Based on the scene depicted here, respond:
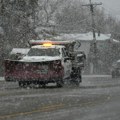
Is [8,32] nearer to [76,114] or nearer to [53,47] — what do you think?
[53,47]

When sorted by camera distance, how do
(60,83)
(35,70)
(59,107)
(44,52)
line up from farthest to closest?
(44,52), (60,83), (35,70), (59,107)

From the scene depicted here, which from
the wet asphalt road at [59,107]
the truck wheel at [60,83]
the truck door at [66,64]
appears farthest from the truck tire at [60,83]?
the wet asphalt road at [59,107]

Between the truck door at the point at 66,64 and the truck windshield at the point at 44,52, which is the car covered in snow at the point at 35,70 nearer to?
the truck door at the point at 66,64

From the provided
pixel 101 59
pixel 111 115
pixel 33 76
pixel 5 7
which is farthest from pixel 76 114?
pixel 101 59

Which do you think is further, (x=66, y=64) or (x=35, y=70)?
(x=66, y=64)

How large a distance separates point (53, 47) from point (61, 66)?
2.22 m

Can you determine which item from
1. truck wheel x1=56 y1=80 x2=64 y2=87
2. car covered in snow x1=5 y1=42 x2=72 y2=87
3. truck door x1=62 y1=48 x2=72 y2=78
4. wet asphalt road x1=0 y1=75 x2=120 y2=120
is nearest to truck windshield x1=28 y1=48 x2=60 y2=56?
truck door x1=62 y1=48 x2=72 y2=78

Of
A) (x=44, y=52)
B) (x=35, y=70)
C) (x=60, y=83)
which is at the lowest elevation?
(x=60, y=83)

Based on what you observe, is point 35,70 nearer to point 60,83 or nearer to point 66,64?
point 60,83

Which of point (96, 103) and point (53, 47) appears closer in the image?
point (96, 103)

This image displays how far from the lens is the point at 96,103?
15.3 meters

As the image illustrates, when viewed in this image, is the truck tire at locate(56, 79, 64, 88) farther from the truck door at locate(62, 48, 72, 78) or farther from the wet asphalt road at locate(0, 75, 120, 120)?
the wet asphalt road at locate(0, 75, 120, 120)

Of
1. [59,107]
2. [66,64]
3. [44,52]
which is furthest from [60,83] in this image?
[59,107]

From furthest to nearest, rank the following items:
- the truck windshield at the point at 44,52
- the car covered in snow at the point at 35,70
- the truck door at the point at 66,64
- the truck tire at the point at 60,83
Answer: the truck windshield at the point at 44,52 → the truck door at the point at 66,64 → the truck tire at the point at 60,83 → the car covered in snow at the point at 35,70
